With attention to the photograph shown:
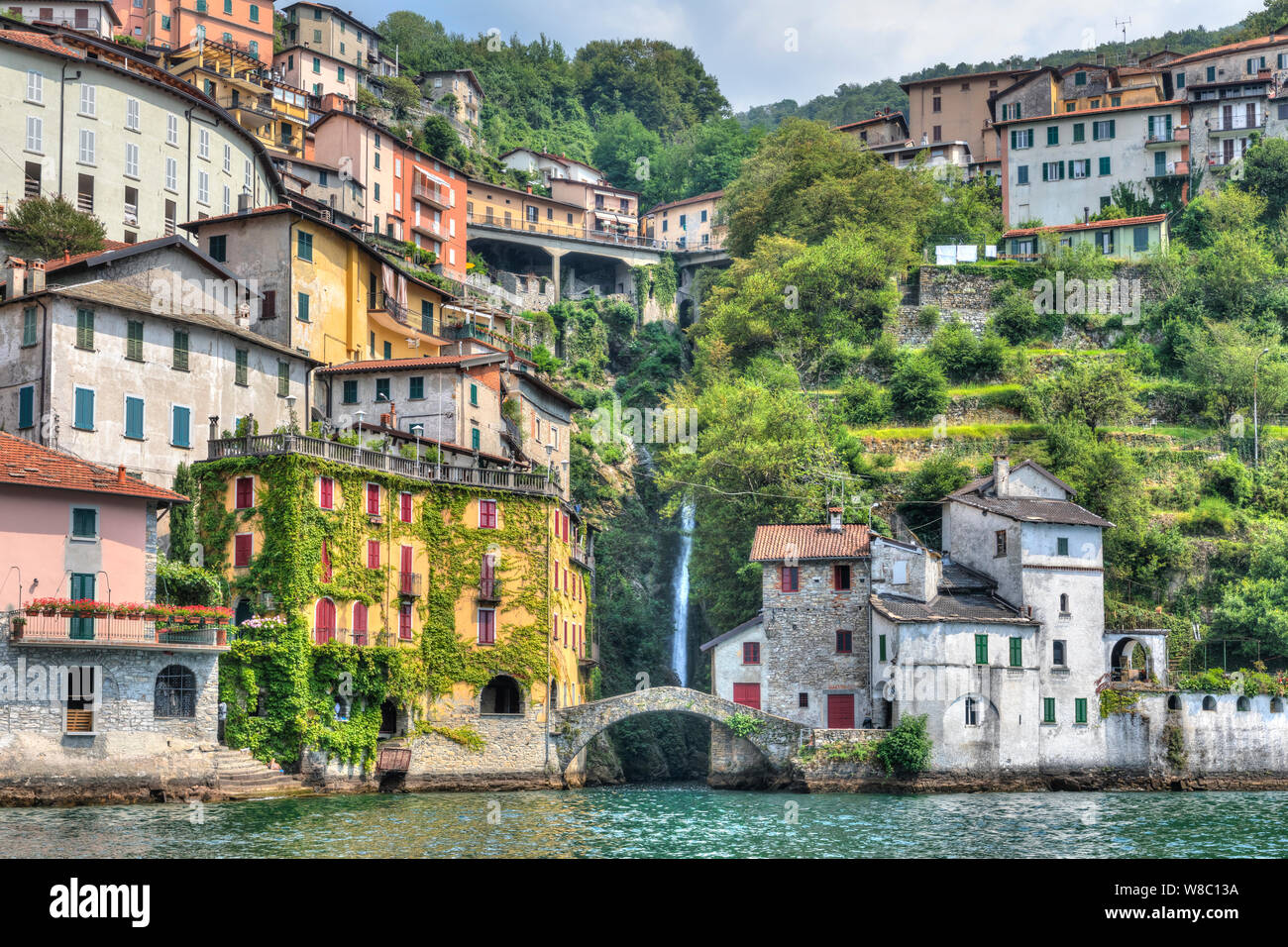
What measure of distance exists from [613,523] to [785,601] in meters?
23.5

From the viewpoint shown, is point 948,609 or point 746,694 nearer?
point 948,609

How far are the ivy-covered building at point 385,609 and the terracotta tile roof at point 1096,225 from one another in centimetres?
4647

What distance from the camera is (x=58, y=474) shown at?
143 feet

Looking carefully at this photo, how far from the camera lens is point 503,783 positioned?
5253cm

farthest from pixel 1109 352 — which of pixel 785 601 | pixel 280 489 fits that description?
pixel 280 489

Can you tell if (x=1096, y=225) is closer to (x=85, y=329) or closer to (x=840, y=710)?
(x=840, y=710)

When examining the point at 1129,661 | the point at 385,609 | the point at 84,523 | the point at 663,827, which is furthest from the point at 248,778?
the point at 1129,661

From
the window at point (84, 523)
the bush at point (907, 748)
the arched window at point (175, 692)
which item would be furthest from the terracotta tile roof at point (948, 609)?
the window at point (84, 523)

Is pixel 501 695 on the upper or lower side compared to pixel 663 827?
upper

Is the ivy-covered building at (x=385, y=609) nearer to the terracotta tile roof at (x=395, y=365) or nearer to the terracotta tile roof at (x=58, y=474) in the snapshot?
the terracotta tile roof at (x=58, y=474)

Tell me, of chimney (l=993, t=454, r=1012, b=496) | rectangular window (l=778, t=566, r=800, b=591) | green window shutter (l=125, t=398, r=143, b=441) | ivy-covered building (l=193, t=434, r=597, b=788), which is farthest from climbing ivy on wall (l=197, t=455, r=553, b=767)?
chimney (l=993, t=454, r=1012, b=496)

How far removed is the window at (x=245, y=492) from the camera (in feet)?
168

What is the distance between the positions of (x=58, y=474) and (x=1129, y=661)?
42.8m

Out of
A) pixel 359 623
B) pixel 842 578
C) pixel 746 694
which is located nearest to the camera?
pixel 359 623
